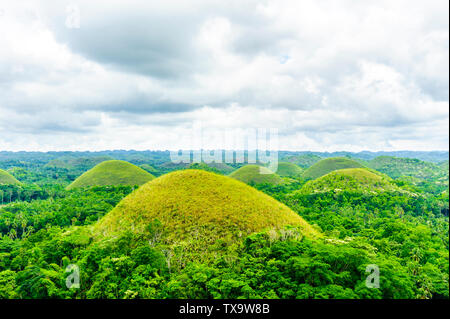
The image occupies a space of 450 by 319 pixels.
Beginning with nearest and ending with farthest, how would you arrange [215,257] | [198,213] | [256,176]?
[215,257] → [198,213] → [256,176]

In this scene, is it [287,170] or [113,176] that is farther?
[287,170]

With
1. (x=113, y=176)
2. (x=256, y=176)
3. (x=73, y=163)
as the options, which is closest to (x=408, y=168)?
(x=256, y=176)

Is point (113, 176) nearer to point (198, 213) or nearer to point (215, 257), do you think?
point (198, 213)

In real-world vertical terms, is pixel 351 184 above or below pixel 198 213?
below

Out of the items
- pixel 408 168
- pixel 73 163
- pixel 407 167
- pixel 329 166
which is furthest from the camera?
pixel 73 163

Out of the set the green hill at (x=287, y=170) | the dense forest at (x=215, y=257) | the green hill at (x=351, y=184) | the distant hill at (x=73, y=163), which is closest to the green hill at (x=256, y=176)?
the green hill at (x=351, y=184)

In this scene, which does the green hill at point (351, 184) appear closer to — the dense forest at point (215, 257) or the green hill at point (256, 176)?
the dense forest at point (215, 257)

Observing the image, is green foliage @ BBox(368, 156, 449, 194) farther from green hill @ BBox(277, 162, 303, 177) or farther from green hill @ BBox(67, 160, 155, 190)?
green hill @ BBox(67, 160, 155, 190)
